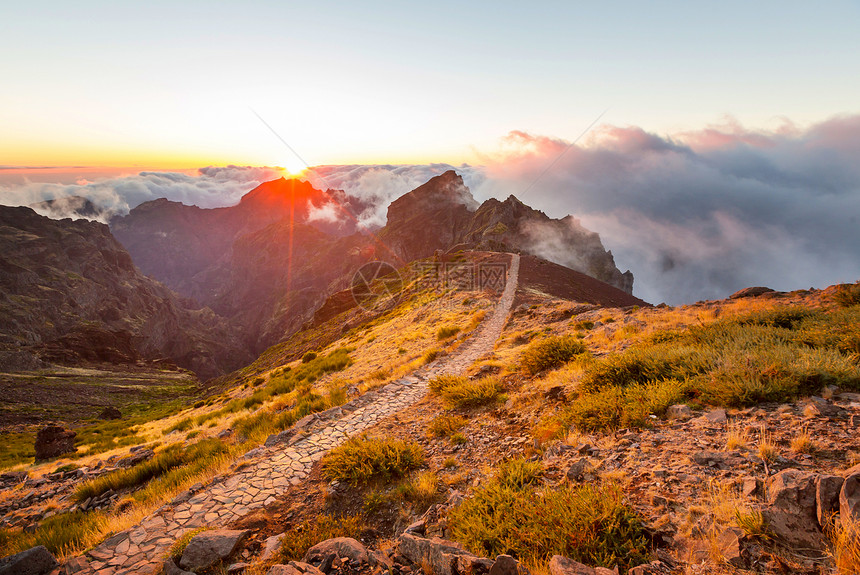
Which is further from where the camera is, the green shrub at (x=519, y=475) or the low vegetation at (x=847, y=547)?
the green shrub at (x=519, y=475)

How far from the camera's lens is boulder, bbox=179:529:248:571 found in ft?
19.5

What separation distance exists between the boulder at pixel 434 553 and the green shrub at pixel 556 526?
1.25ft

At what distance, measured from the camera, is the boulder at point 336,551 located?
555cm

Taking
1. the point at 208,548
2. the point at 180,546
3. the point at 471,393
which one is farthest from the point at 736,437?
the point at 180,546

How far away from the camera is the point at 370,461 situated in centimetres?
848

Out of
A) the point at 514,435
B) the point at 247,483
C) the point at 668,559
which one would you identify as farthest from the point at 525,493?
the point at 247,483

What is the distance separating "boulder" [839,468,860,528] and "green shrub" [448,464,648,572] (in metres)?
2.12

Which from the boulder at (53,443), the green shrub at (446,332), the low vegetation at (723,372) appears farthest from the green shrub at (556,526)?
the boulder at (53,443)

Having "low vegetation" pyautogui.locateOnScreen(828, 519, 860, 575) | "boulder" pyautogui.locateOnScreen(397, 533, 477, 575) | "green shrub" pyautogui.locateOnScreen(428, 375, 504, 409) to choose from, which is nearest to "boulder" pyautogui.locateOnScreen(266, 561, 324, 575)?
"boulder" pyautogui.locateOnScreen(397, 533, 477, 575)

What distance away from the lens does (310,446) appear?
1038 cm

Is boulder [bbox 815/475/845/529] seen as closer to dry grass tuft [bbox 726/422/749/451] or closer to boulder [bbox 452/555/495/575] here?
dry grass tuft [bbox 726/422/749/451]

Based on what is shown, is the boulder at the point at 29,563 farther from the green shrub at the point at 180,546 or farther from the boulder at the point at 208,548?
the boulder at the point at 208,548

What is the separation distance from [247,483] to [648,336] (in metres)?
14.1

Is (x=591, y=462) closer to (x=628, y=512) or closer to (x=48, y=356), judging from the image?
(x=628, y=512)
